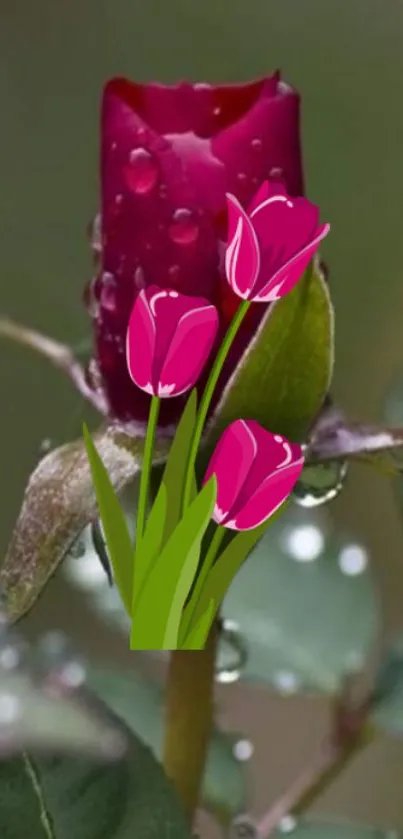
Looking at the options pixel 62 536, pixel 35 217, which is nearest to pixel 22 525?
pixel 62 536

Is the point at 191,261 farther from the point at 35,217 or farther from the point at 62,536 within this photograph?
the point at 35,217

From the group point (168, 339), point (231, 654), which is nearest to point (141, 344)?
point (168, 339)

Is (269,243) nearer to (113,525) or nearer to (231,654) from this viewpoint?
(113,525)

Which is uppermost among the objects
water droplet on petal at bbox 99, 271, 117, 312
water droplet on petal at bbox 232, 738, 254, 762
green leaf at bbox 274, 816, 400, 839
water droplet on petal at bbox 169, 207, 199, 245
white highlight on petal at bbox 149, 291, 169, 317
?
water droplet on petal at bbox 169, 207, 199, 245

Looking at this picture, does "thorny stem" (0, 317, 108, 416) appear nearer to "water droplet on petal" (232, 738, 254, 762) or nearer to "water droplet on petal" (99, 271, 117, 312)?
"water droplet on petal" (99, 271, 117, 312)

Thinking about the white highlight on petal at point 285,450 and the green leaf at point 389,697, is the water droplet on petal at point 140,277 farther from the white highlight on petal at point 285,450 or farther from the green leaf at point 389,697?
the green leaf at point 389,697

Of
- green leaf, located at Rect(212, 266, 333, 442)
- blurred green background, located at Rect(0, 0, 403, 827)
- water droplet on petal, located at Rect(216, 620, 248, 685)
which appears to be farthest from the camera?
blurred green background, located at Rect(0, 0, 403, 827)

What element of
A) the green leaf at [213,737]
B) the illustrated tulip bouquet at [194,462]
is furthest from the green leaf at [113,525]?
the green leaf at [213,737]

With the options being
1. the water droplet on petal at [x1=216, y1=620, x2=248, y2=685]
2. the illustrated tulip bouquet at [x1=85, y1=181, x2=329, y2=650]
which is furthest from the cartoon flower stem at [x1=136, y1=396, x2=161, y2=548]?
the water droplet on petal at [x1=216, y1=620, x2=248, y2=685]
